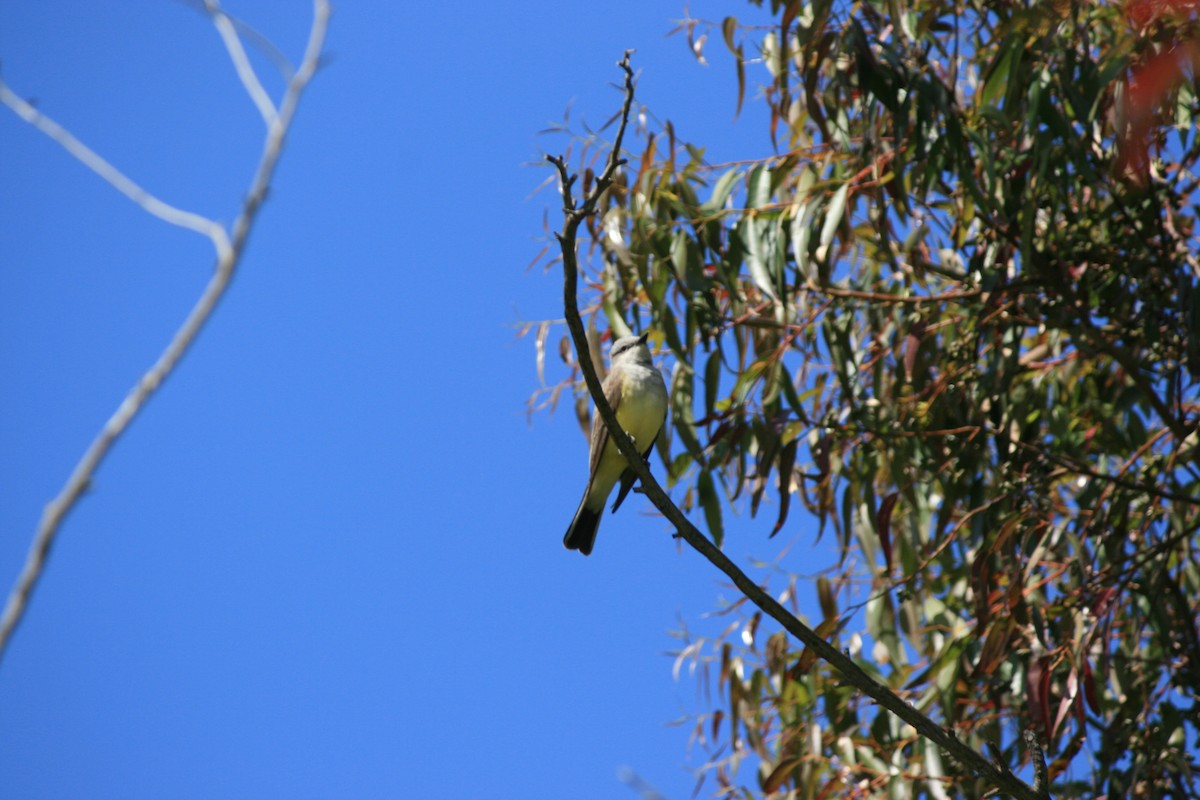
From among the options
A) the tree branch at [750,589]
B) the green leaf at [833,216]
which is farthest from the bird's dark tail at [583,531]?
the tree branch at [750,589]

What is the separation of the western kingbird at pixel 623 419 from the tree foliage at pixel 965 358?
0.78 feet

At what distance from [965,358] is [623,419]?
1.24 m

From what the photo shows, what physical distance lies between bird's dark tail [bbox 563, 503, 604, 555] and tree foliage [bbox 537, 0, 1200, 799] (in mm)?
418

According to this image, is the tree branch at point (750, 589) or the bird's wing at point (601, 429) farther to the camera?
the bird's wing at point (601, 429)

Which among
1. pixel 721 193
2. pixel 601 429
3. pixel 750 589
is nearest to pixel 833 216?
pixel 721 193

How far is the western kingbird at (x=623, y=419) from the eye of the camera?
4.50 meters

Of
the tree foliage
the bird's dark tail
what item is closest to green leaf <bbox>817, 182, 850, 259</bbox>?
the tree foliage

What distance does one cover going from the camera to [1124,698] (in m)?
4.07

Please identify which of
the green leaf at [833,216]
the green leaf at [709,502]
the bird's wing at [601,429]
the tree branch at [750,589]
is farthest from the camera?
the bird's wing at [601,429]

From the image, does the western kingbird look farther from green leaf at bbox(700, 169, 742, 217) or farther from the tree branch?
the tree branch

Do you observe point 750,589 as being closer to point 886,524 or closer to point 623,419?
point 886,524

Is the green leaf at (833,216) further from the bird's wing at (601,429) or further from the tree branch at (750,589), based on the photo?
the tree branch at (750,589)

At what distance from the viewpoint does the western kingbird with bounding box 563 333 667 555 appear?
14.8 ft

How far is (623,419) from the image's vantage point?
4676mm
